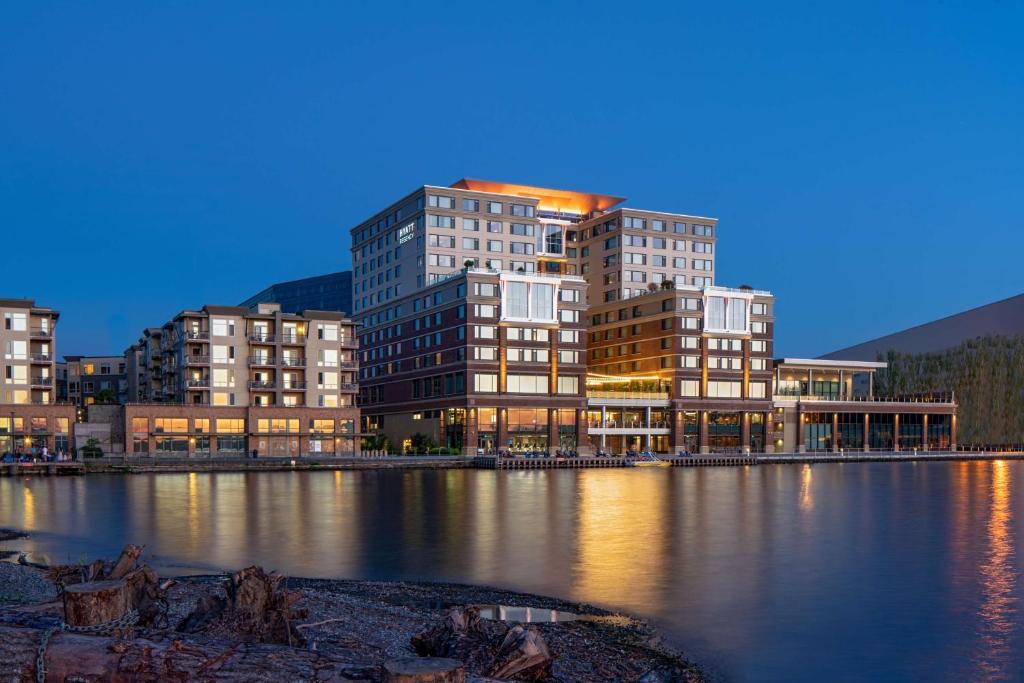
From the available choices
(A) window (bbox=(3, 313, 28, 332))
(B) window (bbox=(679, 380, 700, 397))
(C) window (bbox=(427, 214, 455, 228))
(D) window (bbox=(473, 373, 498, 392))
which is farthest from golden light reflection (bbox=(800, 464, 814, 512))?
(A) window (bbox=(3, 313, 28, 332))

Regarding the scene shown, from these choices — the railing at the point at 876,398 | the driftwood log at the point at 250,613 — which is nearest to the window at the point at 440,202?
the railing at the point at 876,398

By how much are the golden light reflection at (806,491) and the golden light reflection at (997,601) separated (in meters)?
13.0

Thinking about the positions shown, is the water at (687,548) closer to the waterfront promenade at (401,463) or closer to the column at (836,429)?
the waterfront promenade at (401,463)

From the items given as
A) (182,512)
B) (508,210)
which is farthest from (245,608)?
(508,210)

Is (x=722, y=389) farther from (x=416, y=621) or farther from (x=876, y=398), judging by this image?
(x=416, y=621)

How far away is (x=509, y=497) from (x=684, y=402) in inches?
3414

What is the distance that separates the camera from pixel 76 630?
406 inches

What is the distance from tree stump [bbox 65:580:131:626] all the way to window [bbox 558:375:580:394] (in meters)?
137

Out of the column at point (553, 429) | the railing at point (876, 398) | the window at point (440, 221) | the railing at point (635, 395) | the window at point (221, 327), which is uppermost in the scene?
the window at point (440, 221)

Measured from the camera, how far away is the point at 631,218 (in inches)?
7126

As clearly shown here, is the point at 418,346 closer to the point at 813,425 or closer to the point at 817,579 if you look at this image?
the point at 813,425

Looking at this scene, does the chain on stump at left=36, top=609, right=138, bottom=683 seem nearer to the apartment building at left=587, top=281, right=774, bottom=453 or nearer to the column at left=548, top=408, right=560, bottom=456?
the column at left=548, top=408, right=560, bottom=456

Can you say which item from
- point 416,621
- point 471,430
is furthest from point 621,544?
point 471,430

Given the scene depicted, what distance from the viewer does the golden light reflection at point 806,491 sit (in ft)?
226
